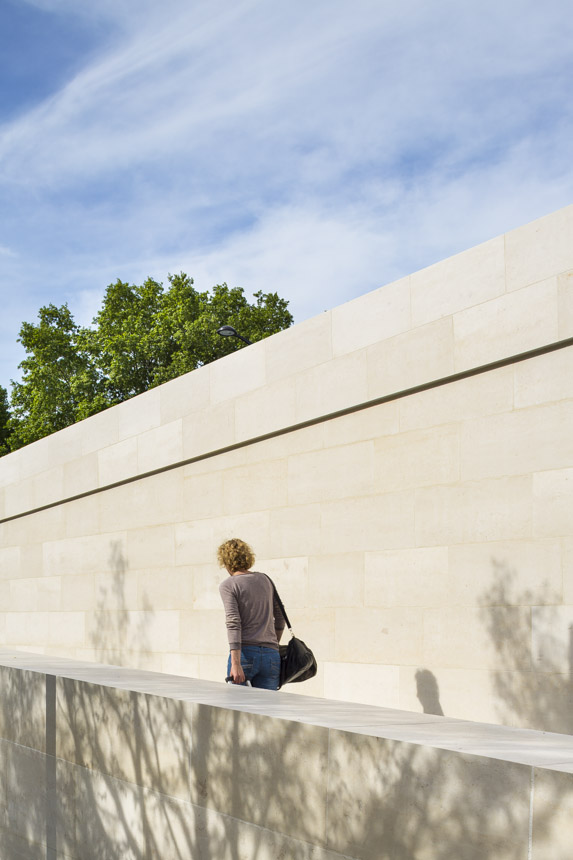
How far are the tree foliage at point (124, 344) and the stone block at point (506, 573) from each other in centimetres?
2898

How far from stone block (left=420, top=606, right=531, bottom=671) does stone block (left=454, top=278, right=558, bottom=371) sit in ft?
5.78

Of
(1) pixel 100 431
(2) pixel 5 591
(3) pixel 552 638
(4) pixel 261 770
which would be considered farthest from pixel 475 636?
(2) pixel 5 591

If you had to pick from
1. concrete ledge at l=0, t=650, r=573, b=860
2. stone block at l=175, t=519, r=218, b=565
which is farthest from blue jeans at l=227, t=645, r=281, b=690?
stone block at l=175, t=519, r=218, b=565

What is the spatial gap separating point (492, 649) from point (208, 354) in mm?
30125

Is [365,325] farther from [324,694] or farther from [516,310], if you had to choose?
[324,694]

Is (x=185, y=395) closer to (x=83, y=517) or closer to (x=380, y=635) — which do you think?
(x=83, y=517)

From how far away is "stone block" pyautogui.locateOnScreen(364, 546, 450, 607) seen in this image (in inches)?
280

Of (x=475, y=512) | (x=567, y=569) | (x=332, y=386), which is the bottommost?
(x=567, y=569)

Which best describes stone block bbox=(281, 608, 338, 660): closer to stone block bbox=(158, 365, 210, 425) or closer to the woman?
the woman

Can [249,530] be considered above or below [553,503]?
below

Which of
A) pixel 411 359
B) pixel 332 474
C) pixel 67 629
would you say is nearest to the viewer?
pixel 411 359

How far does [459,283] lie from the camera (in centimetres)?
716

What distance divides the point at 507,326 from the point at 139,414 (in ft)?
19.1

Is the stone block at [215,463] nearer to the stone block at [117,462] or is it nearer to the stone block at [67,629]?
the stone block at [117,462]
